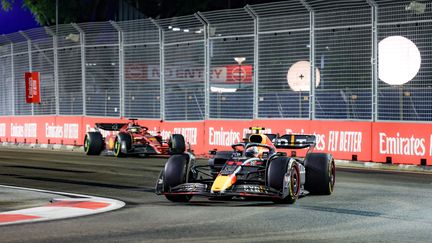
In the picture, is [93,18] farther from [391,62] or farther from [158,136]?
[391,62]

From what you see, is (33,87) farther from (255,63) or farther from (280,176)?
(280,176)

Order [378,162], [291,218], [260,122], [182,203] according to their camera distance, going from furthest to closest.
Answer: [260,122] < [378,162] < [182,203] < [291,218]

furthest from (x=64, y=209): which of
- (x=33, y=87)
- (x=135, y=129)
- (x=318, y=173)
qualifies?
(x=33, y=87)

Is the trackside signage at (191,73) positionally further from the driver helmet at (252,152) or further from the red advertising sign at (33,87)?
the driver helmet at (252,152)

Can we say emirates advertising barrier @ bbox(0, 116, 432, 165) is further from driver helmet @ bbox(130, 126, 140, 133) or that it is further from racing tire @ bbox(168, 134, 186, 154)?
driver helmet @ bbox(130, 126, 140, 133)

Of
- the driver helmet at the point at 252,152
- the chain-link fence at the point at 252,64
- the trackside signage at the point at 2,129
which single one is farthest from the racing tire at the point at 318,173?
the trackside signage at the point at 2,129

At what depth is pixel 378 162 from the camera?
1989cm

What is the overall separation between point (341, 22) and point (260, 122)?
3.57 meters

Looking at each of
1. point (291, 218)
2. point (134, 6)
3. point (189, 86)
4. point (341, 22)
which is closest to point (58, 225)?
point (291, 218)

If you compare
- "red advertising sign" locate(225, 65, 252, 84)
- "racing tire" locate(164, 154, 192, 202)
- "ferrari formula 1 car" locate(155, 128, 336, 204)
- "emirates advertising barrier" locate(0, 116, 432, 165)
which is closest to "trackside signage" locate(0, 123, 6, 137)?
"emirates advertising barrier" locate(0, 116, 432, 165)

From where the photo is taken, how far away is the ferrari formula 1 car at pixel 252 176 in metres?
11.4

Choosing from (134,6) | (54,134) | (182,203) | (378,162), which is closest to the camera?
(182,203)

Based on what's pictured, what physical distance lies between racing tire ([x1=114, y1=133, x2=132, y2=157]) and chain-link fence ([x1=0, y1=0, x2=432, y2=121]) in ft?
8.67

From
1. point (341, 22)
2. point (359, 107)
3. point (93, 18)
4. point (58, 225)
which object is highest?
point (93, 18)
